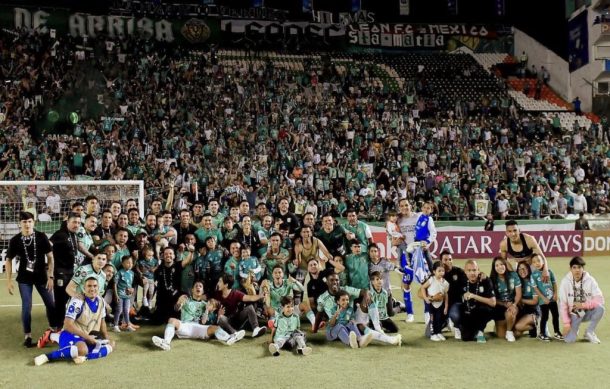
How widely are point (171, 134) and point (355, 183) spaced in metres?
7.95

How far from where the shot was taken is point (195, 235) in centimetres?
1133

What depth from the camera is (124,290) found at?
10312mm

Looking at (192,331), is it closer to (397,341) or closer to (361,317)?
(361,317)

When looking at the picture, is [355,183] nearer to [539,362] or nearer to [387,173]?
[387,173]

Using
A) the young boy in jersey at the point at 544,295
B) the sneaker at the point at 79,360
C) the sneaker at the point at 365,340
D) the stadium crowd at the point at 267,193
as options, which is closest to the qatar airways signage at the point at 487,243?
the stadium crowd at the point at 267,193

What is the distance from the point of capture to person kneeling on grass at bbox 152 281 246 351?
9383 mm

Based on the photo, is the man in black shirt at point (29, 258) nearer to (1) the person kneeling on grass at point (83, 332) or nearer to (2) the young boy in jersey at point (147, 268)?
(1) the person kneeling on grass at point (83, 332)

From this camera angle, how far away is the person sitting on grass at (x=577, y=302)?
9273 millimetres

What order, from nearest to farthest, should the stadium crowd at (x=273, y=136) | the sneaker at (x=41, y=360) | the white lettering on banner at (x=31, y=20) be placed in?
the sneaker at (x=41, y=360) → the stadium crowd at (x=273, y=136) → the white lettering on banner at (x=31, y=20)

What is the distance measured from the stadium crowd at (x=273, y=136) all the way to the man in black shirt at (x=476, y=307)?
12345 mm

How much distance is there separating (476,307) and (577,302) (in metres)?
1.44

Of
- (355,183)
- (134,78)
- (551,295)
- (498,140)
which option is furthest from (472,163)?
(551,295)

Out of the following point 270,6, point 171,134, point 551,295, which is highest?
point 270,6

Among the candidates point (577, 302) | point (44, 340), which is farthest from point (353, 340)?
point (44, 340)
